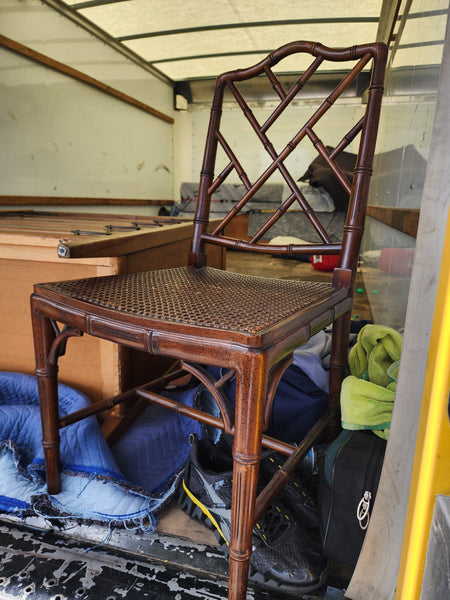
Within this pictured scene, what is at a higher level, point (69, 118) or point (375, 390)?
point (69, 118)

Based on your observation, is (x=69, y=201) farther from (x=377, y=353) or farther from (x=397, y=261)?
(x=377, y=353)

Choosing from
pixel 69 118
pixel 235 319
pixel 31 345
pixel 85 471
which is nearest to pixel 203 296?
pixel 235 319

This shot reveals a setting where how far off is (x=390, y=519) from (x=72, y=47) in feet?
14.0

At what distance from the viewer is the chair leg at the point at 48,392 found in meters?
0.74

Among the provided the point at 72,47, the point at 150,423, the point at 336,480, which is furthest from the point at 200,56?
the point at 336,480

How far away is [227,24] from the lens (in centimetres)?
344

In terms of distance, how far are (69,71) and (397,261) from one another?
3.44 m

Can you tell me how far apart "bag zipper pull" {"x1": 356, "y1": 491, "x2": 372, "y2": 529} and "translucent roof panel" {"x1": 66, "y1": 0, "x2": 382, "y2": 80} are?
3608 mm

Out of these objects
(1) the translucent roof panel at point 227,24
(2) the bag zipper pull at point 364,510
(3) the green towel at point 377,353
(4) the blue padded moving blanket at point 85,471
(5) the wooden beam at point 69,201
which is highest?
(1) the translucent roof panel at point 227,24

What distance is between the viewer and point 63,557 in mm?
731

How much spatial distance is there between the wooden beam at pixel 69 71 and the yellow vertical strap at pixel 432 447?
3.37m

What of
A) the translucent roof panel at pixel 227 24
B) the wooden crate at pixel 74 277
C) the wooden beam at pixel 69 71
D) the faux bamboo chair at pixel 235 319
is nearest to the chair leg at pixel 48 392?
the faux bamboo chair at pixel 235 319

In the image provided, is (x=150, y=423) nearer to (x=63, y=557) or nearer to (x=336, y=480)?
(x=63, y=557)

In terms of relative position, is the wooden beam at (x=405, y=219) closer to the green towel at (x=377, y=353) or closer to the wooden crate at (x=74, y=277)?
the green towel at (x=377, y=353)
